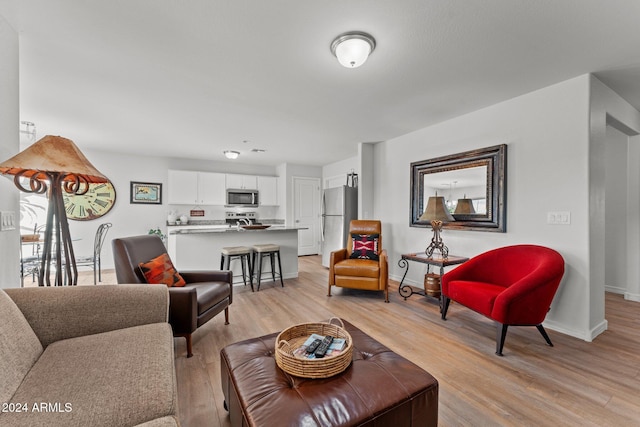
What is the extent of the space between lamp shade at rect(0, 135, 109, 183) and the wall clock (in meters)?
3.93

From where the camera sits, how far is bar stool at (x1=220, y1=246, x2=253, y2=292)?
3667 millimetres

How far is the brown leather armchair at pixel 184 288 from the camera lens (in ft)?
6.61

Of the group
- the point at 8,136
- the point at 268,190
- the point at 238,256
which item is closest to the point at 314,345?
the point at 8,136

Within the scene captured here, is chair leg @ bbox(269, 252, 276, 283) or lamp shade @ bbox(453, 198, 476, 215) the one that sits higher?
lamp shade @ bbox(453, 198, 476, 215)

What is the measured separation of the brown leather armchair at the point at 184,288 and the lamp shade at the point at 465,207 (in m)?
2.83

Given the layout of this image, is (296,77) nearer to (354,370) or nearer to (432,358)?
(354,370)

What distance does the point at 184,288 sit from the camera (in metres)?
2.06

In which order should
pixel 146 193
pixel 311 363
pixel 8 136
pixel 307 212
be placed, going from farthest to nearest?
pixel 307 212, pixel 146 193, pixel 8 136, pixel 311 363

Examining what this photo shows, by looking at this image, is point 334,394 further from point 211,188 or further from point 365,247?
point 211,188

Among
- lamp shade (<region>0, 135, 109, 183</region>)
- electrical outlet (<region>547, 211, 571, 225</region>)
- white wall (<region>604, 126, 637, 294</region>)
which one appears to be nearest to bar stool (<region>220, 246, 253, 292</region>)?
lamp shade (<region>0, 135, 109, 183</region>)

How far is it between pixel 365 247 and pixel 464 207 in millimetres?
1377

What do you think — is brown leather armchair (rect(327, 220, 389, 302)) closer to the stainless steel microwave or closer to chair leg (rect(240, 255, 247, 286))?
chair leg (rect(240, 255, 247, 286))

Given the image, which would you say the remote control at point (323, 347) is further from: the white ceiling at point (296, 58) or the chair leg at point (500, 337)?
the white ceiling at point (296, 58)

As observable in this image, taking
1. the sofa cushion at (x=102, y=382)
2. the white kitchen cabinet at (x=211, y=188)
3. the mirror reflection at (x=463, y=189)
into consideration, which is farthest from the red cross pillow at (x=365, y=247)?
the white kitchen cabinet at (x=211, y=188)
